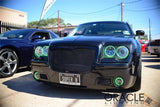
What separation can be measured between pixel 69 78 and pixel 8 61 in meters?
2.17

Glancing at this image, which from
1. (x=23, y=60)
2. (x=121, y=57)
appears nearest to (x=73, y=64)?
(x=121, y=57)

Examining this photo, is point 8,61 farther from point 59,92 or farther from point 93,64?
point 93,64

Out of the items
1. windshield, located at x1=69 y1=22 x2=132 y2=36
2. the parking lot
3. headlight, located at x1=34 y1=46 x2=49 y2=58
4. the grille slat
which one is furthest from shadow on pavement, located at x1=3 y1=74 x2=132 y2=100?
windshield, located at x1=69 y1=22 x2=132 y2=36

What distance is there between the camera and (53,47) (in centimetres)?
222

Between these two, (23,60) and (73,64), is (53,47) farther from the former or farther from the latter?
(23,60)

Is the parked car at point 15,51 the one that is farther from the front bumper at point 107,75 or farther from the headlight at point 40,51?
the front bumper at point 107,75

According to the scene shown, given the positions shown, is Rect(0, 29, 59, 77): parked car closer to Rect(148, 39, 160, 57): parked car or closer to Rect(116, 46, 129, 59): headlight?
Rect(116, 46, 129, 59): headlight

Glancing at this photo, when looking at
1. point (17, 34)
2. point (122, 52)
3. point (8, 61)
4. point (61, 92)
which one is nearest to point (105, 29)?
point (122, 52)

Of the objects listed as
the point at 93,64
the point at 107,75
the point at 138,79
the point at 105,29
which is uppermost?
the point at 105,29

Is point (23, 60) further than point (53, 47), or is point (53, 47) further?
point (23, 60)

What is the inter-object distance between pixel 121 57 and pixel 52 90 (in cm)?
139

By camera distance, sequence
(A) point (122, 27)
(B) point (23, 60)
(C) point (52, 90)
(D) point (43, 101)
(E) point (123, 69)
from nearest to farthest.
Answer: (E) point (123, 69), (D) point (43, 101), (C) point (52, 90), (A) point (122, 27), (B) point (23, 60)

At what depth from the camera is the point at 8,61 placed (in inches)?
135

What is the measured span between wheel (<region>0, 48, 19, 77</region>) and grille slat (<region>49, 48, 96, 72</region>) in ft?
5.81
